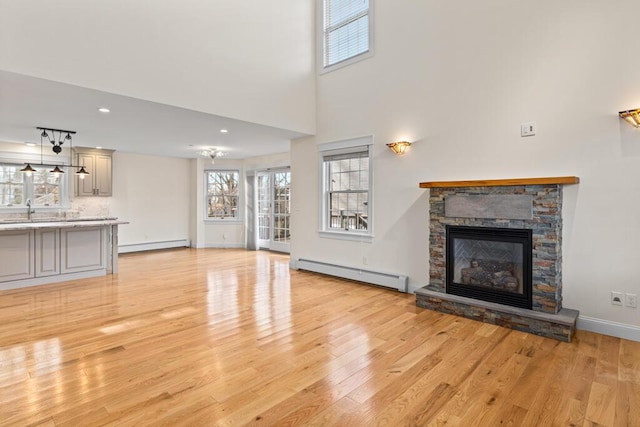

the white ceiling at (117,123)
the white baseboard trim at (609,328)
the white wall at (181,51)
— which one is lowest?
the white baseboard trim at (609,328)

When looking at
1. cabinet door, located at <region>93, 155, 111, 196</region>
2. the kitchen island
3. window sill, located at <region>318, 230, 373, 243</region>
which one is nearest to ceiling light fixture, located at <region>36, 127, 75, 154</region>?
cabinet door, located at <region>93, 155, 111, 196</region>

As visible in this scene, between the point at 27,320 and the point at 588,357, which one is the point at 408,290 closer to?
the point at 588,357

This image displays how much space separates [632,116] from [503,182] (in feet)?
3.76

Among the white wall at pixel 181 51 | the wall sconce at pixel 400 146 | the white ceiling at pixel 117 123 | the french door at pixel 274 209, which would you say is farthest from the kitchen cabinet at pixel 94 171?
the wall sconce at pixel 400 146

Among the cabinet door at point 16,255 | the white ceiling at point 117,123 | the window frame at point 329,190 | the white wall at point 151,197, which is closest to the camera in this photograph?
the white ceiling at point 117,123

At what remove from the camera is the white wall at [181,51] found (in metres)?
3.26

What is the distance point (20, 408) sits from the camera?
2.07 m

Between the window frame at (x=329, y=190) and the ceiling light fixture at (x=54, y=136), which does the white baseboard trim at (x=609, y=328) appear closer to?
the window frame at (x=329, y=190)

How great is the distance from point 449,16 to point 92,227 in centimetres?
634

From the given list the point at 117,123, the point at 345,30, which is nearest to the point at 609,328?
the point at 345,30

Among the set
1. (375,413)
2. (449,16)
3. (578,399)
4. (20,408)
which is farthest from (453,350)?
(449,16)

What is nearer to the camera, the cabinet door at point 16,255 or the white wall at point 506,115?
the white wall at point 506,115

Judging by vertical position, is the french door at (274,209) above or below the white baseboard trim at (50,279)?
above

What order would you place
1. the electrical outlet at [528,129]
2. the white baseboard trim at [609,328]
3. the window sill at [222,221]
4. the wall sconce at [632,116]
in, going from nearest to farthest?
1. the wall sconce at [632,116]
2. the white baseboard trim at [609,328]
3. the electrical outlet at [528,129]
4. the window sill at [222,221]
